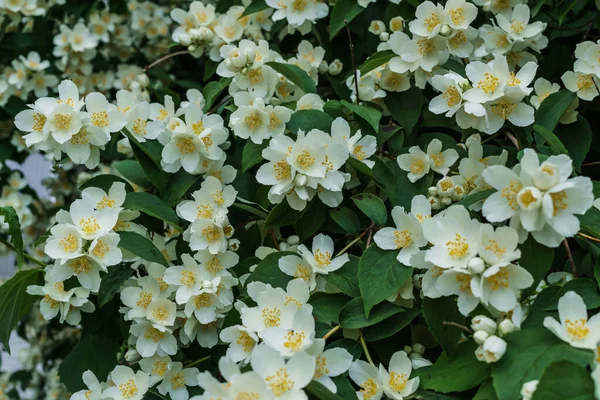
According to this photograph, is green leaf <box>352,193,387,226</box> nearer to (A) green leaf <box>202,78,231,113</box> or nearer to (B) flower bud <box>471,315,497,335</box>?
(B) flower bud <box>471,315,497,335</box>

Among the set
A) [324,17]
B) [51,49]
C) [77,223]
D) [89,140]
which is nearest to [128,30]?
[51,49]

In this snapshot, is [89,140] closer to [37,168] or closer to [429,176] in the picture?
[429,176]

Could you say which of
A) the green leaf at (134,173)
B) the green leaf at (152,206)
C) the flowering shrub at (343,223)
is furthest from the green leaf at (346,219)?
the green leaf at (134,173)

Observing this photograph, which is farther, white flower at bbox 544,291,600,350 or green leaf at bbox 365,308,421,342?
green leaf at bbox 365,308,421,342

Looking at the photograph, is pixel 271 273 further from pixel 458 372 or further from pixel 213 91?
pixel 213 91

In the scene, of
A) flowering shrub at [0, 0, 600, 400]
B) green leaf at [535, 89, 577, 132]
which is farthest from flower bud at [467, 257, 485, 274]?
green leaf at [535, 89, 577, 132]

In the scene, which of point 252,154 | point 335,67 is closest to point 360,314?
point 252,154
